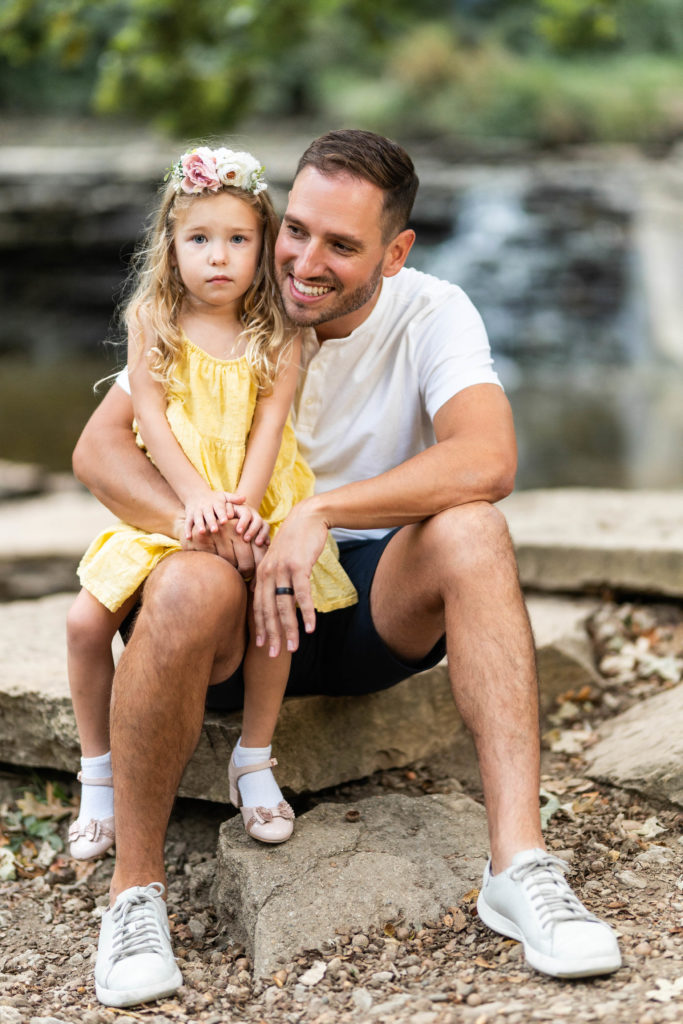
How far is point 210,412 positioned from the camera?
2.33 meters

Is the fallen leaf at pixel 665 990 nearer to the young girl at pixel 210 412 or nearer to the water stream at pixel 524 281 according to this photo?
the young girl at pixel 210 412

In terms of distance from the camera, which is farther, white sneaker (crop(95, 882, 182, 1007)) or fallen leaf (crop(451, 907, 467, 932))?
fallen leaf (crop(451, 907, 467, 932))

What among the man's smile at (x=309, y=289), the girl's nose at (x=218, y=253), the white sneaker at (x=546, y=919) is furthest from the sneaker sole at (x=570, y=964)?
the girl's nose at (x=218, y=253)

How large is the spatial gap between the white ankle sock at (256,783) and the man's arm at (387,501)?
0.30 m

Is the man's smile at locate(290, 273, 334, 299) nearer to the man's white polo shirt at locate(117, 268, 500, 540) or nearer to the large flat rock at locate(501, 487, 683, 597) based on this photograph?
the man's white polo shirt at locate(117, 268, 500, 540)

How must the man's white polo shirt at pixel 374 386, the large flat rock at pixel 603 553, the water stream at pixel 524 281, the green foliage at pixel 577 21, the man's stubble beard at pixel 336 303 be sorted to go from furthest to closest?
the water stream at pixel 524 281, the green foliage at pixel 577 21, the large flat rock at pixel 603 553, the man's white polo shirt at pixel 374 386, the man's stubble beard at pixel 336 303

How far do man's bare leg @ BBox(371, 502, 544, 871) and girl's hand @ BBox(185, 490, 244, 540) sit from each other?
0.37 m

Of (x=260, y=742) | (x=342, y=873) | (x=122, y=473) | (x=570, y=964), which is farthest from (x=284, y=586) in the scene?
(x=570, y=964)

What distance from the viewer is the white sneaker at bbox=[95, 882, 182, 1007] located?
188cm

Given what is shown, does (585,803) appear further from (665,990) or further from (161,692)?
(161,692)

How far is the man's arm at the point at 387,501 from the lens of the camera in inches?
80.8

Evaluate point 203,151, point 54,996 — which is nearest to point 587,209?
point 203,151

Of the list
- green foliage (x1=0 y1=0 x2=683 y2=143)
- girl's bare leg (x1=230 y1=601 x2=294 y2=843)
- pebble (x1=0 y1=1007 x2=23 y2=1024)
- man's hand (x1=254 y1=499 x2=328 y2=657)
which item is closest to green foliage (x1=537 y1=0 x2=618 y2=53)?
green foliage (x1=0 y1=0 x2=683 y2=143)

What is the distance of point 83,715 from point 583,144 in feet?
43.6
